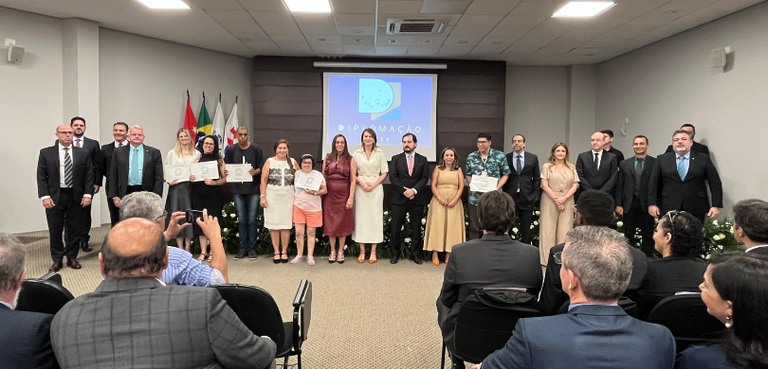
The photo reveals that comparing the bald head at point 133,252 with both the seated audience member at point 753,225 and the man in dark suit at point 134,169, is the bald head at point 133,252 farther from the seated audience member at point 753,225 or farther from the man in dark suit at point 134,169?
the man in dark suit at point 134,169

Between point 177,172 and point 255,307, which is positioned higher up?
point 177,172

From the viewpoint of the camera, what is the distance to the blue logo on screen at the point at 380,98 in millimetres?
9000

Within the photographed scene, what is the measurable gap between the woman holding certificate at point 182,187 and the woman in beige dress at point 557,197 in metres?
4.01

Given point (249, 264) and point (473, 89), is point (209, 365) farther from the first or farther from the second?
point (473, 89)

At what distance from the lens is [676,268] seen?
2025mm

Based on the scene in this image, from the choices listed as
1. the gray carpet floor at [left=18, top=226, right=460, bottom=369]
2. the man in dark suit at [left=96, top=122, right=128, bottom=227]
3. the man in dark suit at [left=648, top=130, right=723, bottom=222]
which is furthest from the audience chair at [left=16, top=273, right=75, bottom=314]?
the man in dark suit at [left=648, top=130, right=723, bottom=222]

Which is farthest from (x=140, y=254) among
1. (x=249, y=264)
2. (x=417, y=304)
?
(x=249, y=264)

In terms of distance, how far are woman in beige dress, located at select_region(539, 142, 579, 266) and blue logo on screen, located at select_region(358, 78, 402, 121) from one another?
427 centimetres

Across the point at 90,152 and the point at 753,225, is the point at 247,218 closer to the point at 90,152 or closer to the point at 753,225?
the point at 90,152

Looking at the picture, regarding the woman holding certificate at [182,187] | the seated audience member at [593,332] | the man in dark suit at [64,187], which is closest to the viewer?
the seated audience member at [593,332]

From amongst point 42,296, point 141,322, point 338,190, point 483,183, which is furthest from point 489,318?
point 338,190

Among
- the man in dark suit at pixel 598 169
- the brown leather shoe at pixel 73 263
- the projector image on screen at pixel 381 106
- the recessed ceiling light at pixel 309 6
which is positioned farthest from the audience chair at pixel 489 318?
the projector image on screen at pixel 381 106

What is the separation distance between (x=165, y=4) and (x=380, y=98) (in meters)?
4.15

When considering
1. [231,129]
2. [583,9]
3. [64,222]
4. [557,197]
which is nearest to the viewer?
[64,222]
